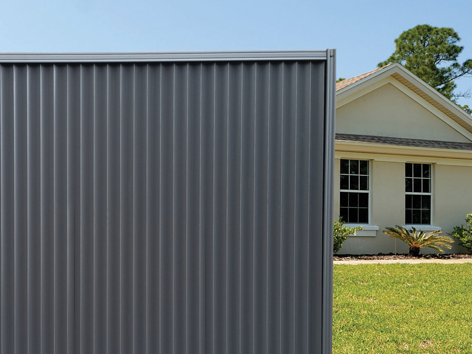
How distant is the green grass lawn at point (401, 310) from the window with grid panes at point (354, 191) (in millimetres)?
2814

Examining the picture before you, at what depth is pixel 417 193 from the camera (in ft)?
43.2

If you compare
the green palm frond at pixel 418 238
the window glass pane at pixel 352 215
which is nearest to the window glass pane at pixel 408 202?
the green palm frond at pixel 418 238

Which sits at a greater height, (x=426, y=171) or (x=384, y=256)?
(x=426, y=171)

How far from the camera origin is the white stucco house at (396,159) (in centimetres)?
1238

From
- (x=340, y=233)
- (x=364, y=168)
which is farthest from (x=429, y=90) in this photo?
(x=340, y=233)

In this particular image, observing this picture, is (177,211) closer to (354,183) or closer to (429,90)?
(354,183)

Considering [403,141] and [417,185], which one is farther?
[417,185]

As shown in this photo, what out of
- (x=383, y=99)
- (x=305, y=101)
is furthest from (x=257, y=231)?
(x=383, y=99)

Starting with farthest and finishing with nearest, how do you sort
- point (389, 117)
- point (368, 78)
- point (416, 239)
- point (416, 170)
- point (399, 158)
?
point (389, 117)
point (416, 170)
point (368, 78)
point (399, 158)
point (416, 239)

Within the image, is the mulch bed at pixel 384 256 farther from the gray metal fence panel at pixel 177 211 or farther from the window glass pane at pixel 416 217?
the gray metal fence panel at pixel 177 211

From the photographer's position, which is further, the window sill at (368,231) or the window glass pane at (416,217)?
the window glass pane at (416,217)

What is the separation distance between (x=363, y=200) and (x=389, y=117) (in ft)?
9.87

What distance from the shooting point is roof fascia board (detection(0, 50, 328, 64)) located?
338cm

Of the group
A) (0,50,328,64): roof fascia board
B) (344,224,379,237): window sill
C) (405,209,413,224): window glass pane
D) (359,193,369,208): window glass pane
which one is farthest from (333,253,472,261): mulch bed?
(0,50,328,64): roof fascia board
